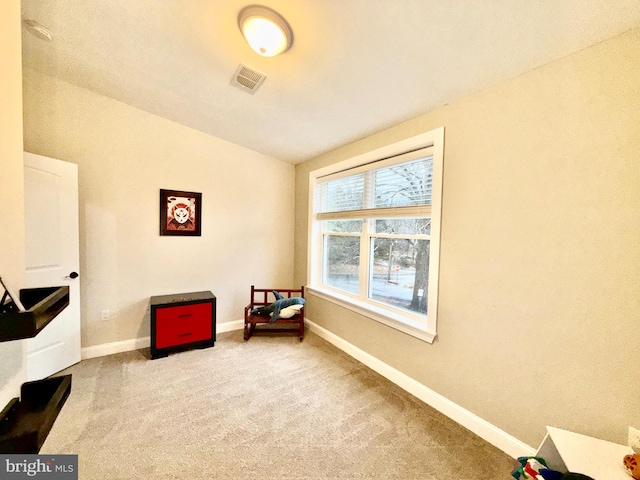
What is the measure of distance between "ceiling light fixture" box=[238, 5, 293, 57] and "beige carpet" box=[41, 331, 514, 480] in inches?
94.4

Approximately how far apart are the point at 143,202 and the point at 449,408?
3377mm

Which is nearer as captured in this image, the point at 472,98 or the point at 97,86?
the point at 472,98

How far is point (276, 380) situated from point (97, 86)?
3146 millimetres

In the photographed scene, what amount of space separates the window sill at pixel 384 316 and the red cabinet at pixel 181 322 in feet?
4.35

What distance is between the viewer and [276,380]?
2248 millimetres

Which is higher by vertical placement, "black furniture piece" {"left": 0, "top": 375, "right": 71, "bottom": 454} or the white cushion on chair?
"black furniture piece" {"left": 0, "top": 375, "right": 71, "bottom": 454}

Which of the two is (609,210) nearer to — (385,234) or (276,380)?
(385,234)

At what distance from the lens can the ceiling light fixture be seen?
136 centimetres

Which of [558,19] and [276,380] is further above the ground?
[558,19]

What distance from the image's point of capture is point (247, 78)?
1916 mm

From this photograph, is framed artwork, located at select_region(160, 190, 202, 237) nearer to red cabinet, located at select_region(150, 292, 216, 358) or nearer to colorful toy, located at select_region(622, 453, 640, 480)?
red cabinet, located at select_region(150, 292, 216, 358)

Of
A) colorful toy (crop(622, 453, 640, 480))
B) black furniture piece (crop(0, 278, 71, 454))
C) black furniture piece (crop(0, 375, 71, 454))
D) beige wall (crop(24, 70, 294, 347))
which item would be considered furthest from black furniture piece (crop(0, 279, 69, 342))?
colorful toy (crop(622, 453, 640, 480))

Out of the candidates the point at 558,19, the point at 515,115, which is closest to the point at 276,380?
the point at 515,115

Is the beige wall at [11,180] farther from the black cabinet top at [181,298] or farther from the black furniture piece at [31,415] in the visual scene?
the black cabinet top at [181,298]
